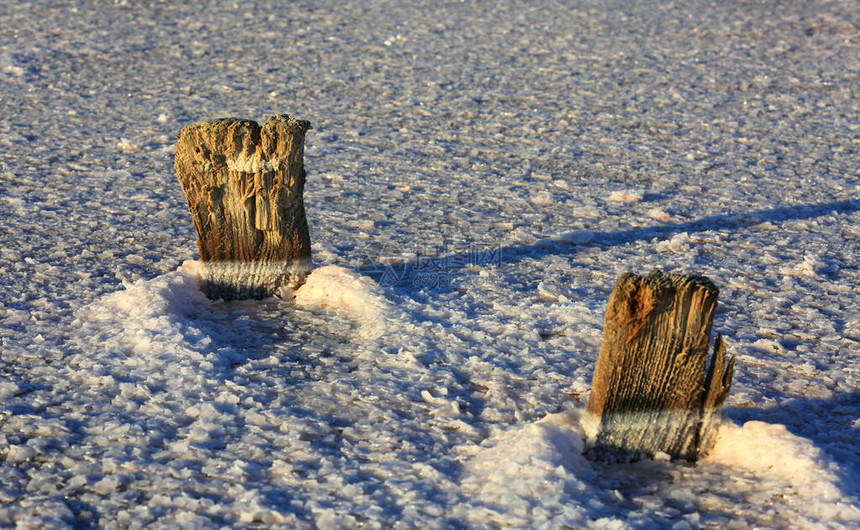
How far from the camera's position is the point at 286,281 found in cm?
403

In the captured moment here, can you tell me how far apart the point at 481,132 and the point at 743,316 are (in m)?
3.33

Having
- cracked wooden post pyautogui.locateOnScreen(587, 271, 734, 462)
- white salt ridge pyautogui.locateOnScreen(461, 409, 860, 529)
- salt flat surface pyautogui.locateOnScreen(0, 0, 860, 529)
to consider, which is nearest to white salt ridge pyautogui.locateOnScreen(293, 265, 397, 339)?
salt flat surface pyautogui.locateOnScreen(0, 0, 860, 529)

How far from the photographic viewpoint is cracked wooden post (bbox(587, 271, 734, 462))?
2.64m

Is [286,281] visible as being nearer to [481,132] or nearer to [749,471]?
[749,471]

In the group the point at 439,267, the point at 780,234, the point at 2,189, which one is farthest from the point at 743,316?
the point at 2,189

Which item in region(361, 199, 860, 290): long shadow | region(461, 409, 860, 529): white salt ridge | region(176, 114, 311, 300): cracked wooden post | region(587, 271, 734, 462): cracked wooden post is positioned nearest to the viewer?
region(461, 409, 860, 529): white salt ridge

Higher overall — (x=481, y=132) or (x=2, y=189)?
(x=481, y=132)

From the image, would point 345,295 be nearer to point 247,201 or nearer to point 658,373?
point 247,201

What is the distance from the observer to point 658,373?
274 cm

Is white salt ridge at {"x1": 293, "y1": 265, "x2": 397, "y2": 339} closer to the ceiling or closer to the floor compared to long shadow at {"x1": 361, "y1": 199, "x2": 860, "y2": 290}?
closer to the floor

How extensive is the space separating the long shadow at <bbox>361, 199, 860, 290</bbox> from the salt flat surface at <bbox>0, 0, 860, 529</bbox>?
0.02 m

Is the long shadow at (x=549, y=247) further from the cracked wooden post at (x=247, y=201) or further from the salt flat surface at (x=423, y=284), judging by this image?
the cracked wooden post at (x=247, y=201)

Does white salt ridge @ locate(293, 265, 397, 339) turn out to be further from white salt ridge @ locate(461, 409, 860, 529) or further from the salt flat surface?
white salt ridge @ locate(461, 409, 860, 529)

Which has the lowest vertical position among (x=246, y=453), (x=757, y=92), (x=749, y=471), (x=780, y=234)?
(x=246, y=453)
